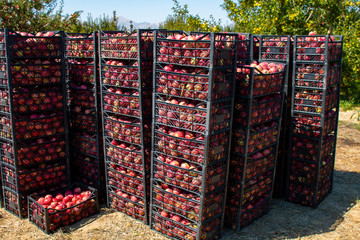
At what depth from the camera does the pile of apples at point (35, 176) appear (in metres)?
5.83

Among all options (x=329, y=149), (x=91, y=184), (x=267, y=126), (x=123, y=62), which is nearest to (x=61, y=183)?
(x=91, y=184)

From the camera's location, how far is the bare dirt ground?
5.38 metres

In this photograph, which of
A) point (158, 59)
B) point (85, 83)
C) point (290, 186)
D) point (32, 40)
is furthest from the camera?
point (290, 186)

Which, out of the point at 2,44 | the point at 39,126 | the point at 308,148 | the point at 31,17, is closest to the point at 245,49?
the point at 308,148

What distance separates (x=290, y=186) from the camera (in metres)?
6.65

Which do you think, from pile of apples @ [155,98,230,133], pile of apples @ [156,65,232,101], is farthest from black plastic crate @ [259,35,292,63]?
pile of apples @ [155,98,230,133]

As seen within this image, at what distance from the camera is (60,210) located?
17.9 ft

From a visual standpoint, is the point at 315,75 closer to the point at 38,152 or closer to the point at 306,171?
the point at 306,171

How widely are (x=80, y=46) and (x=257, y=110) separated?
10.9ft

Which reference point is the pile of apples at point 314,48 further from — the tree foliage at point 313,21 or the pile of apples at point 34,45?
the tree foliage at point 313,21

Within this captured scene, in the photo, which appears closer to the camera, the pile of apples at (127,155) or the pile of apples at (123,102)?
the pile of apples at (123,102)

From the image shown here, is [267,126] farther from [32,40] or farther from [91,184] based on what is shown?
[32,40]

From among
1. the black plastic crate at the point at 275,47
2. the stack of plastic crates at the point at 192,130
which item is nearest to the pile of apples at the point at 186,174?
the stack of plastic crates at the point at 192,130

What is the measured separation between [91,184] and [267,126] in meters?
3.49
